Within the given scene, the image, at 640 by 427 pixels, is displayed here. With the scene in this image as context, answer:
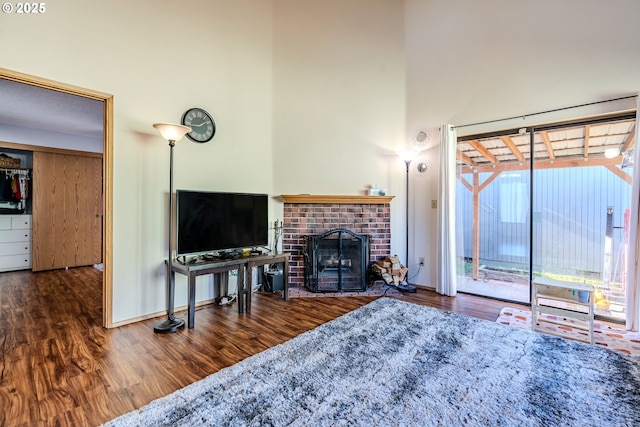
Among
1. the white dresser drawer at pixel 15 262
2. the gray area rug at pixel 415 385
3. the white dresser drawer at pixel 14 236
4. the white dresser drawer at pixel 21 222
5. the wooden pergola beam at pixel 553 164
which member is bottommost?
the gray area rug at pixel 415 385

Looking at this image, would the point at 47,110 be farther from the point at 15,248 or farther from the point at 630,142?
the point at 630,142

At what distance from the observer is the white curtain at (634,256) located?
2781 millimetres

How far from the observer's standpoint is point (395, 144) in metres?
4.41

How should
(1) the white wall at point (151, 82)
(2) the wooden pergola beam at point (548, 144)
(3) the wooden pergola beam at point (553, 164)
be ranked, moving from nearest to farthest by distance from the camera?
(1) the white wall at point (151, 82), (3) the wooden pergola beam at point (553, 164), (2) the wooden pergola beam at point (548, 144)

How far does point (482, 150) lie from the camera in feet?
13.0

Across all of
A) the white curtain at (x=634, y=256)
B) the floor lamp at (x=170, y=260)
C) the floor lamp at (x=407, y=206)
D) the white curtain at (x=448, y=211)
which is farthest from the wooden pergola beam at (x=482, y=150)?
the floor lamp at (x=170, y=260)

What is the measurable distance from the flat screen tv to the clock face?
71 cm

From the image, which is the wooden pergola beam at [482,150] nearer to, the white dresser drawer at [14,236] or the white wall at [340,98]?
the white wall at [340,98]

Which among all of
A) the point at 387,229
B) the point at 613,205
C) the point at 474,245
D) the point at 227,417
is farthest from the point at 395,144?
the point at 227,417

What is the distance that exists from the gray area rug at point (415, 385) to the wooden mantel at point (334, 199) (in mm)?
1957

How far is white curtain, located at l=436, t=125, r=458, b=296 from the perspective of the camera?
3.92 m

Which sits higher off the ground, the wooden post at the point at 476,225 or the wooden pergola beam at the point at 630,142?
the wooden pergola beam at the point at 630,142

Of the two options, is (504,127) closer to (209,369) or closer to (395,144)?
(395,144)

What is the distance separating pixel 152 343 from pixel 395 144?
3.88m
